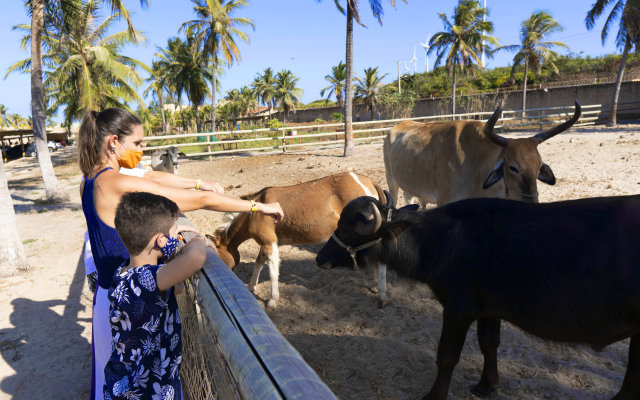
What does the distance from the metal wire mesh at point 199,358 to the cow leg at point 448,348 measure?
1798 mm

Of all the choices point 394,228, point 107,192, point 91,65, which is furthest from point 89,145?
point 91,65

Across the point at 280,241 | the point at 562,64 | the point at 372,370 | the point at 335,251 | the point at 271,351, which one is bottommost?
the point at 372,370

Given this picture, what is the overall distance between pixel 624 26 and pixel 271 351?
99.6ft

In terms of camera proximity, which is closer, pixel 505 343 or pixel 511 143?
pixel 505 343

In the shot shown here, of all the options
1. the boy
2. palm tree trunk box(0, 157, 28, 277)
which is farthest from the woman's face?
palm tree trunk box(0, 157, 28, 277)

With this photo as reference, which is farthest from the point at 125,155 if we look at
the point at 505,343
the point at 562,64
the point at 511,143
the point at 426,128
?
the point at 562,64

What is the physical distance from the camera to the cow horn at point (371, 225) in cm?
317

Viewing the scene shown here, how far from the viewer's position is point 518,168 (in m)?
4.46

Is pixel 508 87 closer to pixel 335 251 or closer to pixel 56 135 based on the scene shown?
pixel 335 251

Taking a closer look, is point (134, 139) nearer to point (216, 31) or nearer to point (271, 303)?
point (271, 303)

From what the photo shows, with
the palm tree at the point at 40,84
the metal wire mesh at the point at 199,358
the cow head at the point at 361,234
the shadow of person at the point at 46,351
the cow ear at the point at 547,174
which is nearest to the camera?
the metal wire mesh at the point at 199,358

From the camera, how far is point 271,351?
1171 mm

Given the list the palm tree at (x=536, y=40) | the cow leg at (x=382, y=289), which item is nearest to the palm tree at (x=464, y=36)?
the palm tree at (x=536, y=40)

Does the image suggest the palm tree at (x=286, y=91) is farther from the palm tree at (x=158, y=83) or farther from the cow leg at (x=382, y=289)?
the cow leg at (x=382, y=289)
